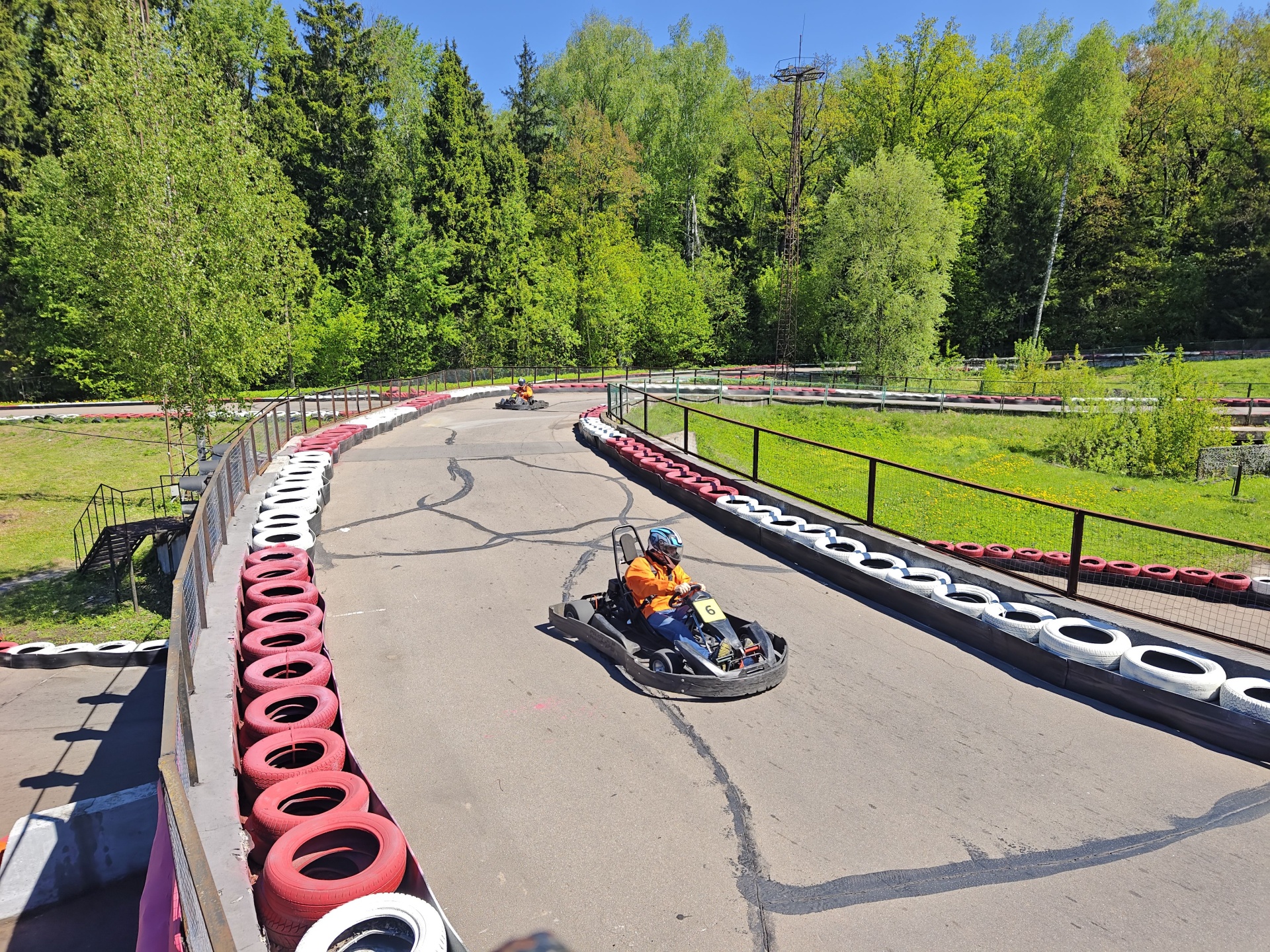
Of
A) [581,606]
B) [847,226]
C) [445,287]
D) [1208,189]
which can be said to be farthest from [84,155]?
[1208,189]

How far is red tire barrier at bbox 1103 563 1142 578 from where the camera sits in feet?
43.5

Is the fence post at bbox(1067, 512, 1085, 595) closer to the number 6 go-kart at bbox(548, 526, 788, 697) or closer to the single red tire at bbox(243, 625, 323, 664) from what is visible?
the number 6 go-kart at bbox(548, 526, 788, 697)

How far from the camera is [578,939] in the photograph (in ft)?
14.5

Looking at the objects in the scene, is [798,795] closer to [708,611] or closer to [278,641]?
[708,611]

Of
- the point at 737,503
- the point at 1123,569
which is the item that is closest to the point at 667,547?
the point at 737,503

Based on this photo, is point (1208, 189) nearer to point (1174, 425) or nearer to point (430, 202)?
point (1174, 425)

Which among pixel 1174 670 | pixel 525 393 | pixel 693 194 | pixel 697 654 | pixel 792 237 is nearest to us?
pixel 1174 670

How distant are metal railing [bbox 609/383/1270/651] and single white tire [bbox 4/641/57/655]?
38.8 feet

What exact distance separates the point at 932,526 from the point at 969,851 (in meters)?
13.4

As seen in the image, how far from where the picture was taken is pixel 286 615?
8.11 meters

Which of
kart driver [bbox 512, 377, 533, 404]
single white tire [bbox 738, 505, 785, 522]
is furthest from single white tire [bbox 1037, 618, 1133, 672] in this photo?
kart driver [bbox 512, 377, 533, 404]

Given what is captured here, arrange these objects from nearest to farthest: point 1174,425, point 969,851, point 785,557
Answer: point 969,851
point 785,557
point 1174,425

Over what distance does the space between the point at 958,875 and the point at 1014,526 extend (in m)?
14.5

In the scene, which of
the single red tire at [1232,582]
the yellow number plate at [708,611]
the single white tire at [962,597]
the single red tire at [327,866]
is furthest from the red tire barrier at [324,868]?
the single red tire at [1232,582]
